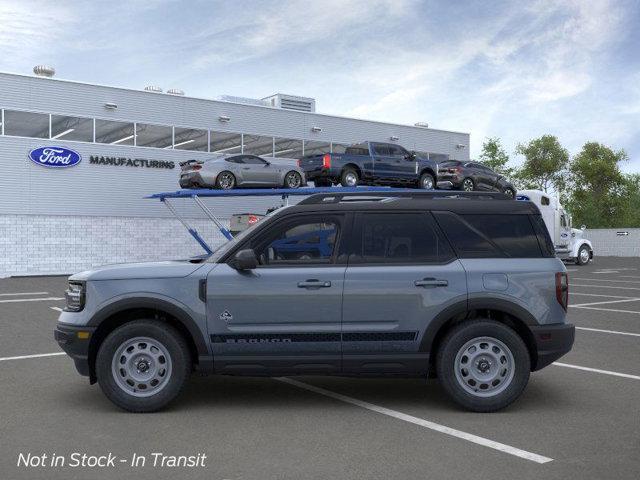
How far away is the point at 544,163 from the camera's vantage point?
240ft

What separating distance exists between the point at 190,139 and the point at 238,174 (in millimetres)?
9382

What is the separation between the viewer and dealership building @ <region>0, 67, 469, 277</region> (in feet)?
89.3

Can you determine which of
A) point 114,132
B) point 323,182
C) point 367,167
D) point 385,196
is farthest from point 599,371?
point 114,132

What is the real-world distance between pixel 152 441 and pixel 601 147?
7377 centimetres

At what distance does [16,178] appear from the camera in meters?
27.1

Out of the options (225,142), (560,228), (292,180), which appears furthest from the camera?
(225,142)

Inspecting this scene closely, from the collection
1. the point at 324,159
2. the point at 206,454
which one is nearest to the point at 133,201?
the point at 324,159

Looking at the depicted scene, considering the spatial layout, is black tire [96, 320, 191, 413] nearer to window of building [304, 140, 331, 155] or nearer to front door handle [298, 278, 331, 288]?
front door handle [298, 278, 331, 288]

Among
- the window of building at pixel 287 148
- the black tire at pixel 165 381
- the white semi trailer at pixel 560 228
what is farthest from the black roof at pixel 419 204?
the window of building at pixel 287 148

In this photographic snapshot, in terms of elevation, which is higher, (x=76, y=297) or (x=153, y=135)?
(x=153, y=135)

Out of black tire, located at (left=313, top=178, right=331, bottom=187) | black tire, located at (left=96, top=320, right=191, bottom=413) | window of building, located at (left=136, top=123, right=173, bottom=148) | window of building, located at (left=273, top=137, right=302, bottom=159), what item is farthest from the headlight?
window of building, located at (left=273, top=137, right=302, bottom=159)

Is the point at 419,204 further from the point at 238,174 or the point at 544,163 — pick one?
the point at 544,163

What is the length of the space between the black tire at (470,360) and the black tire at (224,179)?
675 inches

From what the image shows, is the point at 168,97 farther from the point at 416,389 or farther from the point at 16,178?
the point at 416,389
